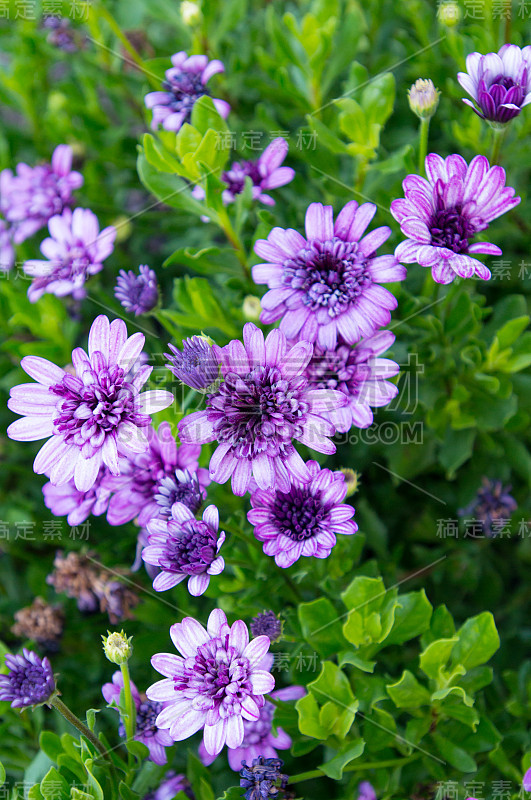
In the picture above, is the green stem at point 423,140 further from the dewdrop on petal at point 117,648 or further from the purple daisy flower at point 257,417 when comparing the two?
the dewdrop on petal at point 117,648

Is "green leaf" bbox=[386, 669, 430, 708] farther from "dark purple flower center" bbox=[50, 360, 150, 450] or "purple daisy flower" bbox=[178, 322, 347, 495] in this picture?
"dark purple flower center" bbox=[50, 360, 150, 450]

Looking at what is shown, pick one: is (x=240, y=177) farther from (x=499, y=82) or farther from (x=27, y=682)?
(x=27, y=682)

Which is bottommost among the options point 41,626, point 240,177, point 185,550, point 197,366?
point 41,626

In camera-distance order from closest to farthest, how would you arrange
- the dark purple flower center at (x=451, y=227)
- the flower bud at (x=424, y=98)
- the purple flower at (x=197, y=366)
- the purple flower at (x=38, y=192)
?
1. the purple flower at (x=197, y=366)
2. the dark purple flower center at (x=451, y=227)
3. the flower bud at (x=424, y=98)
4. the purple flower at (x=38, y=192)

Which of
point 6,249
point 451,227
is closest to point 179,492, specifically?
point 451,227

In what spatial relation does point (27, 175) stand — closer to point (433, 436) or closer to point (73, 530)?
point (73, 530)

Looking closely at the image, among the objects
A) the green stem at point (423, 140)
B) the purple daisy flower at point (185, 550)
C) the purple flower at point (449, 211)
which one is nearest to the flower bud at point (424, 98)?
the green stem at point (423, 140)
